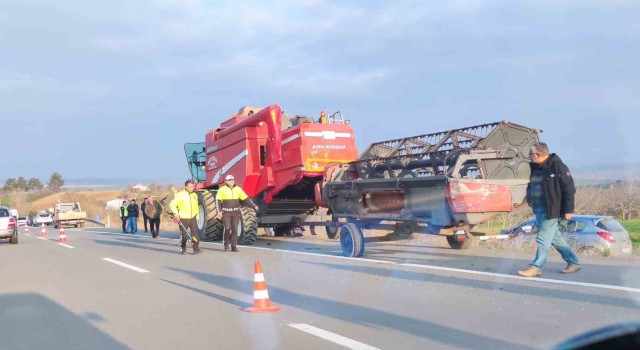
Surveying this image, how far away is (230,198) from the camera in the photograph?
555 inches

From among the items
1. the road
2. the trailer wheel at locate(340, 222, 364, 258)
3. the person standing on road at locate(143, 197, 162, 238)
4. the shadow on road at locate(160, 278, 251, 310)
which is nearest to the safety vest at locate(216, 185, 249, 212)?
the road

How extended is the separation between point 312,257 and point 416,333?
6.80 metres

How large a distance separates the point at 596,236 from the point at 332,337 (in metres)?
8.89

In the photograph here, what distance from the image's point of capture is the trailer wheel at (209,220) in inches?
701

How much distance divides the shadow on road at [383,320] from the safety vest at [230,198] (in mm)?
4844

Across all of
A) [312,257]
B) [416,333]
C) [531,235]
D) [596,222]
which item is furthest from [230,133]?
[416,333]

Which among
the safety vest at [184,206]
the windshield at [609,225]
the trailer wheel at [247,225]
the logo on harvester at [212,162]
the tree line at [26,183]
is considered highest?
the tree line at [26,183]

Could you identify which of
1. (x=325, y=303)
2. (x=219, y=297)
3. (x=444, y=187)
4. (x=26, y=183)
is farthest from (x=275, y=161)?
(x=26, y=183)

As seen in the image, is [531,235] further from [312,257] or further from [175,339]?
[175,339]

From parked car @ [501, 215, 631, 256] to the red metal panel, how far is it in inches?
102

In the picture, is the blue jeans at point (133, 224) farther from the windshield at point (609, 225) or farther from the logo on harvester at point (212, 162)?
the windshield at point (609, 225)

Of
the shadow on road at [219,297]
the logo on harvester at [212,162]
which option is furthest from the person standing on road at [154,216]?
the shadow on road at [219,297]

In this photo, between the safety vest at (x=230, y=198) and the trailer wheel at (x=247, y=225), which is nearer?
the safety vest at (x=230, y=198)

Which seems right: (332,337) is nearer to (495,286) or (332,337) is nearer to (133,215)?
(495,286)
